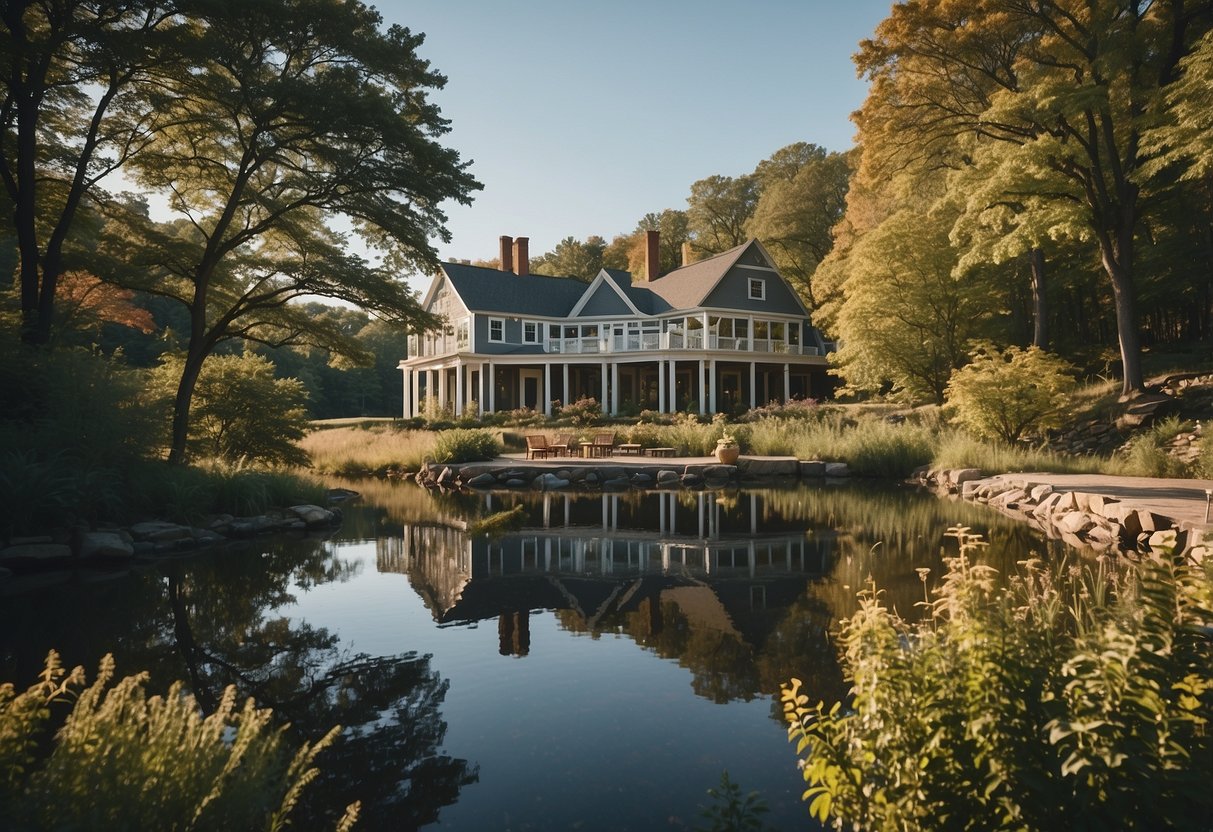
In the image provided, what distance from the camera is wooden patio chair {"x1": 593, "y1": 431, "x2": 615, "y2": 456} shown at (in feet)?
79.8

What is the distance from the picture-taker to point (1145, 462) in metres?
14.8

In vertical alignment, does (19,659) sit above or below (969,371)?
below

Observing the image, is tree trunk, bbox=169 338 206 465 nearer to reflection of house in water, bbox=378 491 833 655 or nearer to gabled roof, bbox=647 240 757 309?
reflection of house in water, bbox=378 491 833 655

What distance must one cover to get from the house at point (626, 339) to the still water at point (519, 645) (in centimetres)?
2460

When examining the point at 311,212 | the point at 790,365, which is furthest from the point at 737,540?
the point at 790,365

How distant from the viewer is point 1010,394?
18.4 m

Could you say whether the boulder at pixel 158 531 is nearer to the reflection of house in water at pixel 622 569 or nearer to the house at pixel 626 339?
the reflection of house in water at pixel 622 569

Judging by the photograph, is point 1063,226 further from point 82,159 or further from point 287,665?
point 82,159

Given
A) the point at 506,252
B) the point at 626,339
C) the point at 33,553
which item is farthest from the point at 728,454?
the point at 506,252

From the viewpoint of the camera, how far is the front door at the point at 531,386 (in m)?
40.6

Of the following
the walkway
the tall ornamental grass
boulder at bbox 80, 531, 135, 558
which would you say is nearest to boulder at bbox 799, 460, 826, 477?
the walkway

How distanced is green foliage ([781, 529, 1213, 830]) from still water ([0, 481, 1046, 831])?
4.03 ft

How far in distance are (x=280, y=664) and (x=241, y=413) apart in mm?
13373

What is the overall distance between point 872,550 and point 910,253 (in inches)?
771
